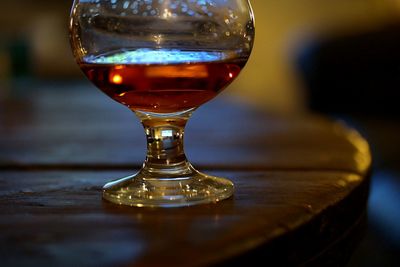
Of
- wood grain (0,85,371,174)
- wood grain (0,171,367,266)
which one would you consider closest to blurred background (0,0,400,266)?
wood grain (0,85,371,174)

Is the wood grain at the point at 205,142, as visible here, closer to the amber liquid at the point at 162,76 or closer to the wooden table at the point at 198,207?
the wooden table at the point at 198,207

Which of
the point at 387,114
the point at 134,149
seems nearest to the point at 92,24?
the point at 134,149

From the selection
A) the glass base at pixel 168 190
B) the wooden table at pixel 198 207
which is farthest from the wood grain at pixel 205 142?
the glass base at pixel 168 190

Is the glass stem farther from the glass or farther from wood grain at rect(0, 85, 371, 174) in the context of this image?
wood grain at rect(0, 85, 371, 174)

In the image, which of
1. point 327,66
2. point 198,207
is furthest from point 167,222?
point 327,66

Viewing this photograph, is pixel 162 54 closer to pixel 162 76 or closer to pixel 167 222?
pixel 162 76
